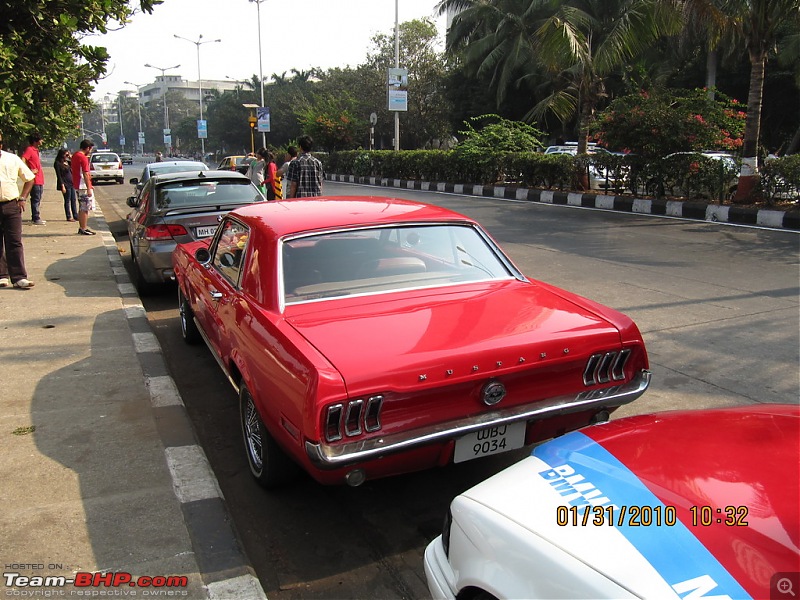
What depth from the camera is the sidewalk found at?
2.80m

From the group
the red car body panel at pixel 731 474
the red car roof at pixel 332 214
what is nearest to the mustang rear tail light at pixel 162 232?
the red car roof at pixel 332 214

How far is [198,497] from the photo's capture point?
3.40m

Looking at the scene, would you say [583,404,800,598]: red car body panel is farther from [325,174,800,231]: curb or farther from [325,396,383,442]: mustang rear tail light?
[325,174,800,231]: curb

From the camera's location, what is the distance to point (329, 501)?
11.8 feet

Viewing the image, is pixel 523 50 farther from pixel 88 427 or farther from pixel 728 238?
pixel 88 427

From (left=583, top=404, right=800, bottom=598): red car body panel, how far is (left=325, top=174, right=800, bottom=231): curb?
39.9 ft

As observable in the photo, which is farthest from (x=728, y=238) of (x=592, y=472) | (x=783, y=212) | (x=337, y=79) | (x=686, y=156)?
(x=337, y=79)

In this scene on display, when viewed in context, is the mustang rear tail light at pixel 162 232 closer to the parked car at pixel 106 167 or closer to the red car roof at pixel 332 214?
the red car roof at pixel 332 214

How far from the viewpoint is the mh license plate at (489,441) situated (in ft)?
10.0

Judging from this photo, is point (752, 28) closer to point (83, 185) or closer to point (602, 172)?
point (602, 172)

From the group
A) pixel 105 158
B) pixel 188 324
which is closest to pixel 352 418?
pixel 188 324

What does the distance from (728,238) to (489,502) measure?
1123 centimetres

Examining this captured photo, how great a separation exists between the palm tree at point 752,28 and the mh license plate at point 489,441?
43.7 feet

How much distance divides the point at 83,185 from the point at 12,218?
5235mm
